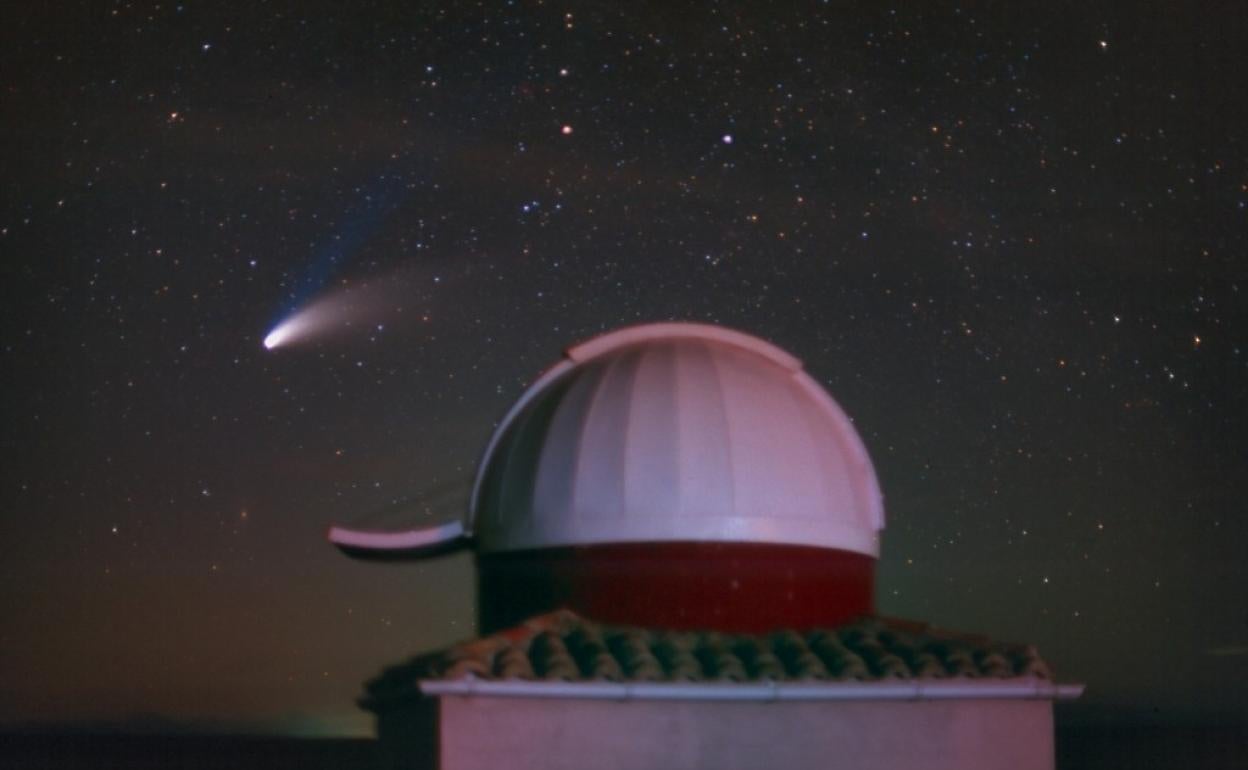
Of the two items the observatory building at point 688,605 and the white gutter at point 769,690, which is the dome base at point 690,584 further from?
the white gutter at point 769,690

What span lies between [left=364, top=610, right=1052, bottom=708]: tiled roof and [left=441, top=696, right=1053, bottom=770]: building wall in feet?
0.66

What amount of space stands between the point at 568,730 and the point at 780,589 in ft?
7.69

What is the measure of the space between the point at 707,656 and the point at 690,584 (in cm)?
71

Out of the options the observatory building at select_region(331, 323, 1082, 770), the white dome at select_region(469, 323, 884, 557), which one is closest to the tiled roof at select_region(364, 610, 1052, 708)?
the observatory building at select_region(331, 323, 1082, 770)

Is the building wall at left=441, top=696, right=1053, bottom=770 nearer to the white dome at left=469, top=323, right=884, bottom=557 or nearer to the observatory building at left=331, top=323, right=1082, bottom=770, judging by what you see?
the observatory building at left=331, top=323, right=1082, bottom=770

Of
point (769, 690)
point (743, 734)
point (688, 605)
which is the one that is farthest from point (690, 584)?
point (743, 734)

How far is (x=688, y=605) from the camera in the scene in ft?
36.9

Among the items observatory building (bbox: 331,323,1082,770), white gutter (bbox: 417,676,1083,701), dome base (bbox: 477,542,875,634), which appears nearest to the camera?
white gutter (bbox: 417,676,1083,701)

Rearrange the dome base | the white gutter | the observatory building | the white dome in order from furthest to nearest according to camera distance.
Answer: the white dome → the dome base → the observatory building → the white gutter

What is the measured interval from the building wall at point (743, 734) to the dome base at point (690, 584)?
1.17 metres

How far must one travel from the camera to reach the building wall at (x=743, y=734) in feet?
32.0

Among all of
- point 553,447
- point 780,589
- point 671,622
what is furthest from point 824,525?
point 553,447

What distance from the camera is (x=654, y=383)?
39.6 ft

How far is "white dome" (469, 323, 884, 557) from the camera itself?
11359mm
